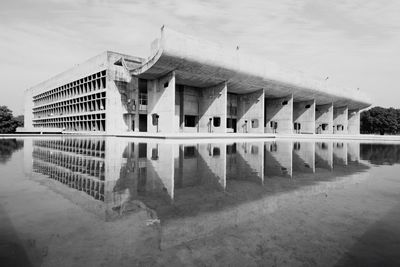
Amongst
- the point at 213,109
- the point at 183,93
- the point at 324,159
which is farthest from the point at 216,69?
the point at 324,159

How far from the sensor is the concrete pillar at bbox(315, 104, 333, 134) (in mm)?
63312

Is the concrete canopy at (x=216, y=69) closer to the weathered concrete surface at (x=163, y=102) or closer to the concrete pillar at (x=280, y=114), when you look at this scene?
the weathered concrete surface at (x=163, y=102)

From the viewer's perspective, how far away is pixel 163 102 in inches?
1405

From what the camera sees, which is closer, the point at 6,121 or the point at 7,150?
the point at 7,150

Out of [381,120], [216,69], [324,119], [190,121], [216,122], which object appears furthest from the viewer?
[381,120]

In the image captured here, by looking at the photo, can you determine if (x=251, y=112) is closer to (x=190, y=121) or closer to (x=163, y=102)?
(x=190, y=121)

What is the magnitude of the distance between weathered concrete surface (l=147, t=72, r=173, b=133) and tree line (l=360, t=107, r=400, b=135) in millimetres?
82768

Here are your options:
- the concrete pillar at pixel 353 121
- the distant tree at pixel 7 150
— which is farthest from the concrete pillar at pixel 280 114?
the distant tree at pixel 7 150

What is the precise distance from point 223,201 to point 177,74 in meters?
31.7

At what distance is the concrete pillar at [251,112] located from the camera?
151ft

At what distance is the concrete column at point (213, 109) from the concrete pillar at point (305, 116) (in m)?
26.7

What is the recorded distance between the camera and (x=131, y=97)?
136 feet

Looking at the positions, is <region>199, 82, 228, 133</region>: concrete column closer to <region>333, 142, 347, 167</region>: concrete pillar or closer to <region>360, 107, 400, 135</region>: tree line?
<region>333, 142, 347, 167</region>: concrete pillar

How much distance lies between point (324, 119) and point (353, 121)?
20218 millimetres
